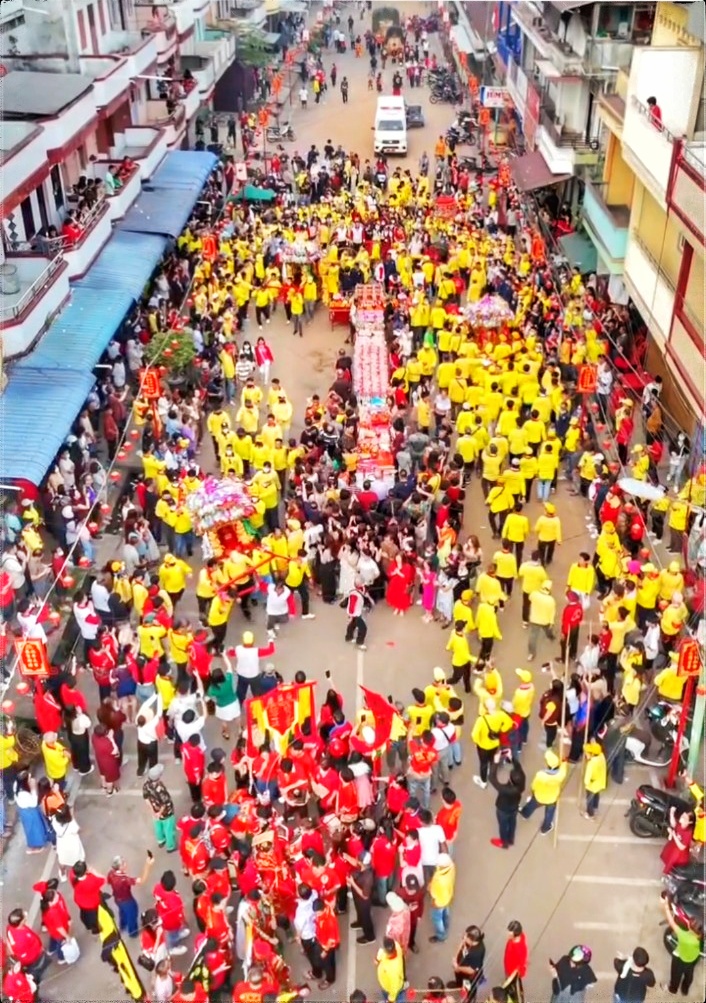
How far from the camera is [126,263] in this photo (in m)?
21.4

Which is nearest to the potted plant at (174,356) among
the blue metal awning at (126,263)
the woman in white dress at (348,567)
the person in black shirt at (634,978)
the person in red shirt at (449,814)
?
the blue metal awning at (126,263)

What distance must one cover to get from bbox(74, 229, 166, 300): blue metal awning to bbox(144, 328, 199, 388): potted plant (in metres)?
1.21

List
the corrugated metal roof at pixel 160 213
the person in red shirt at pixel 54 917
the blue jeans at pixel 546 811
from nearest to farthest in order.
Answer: the person in red shirt at pixel 54 917 < the blue jeans at pixel 546 811 < the corrugated metal roof at pixel 160 213

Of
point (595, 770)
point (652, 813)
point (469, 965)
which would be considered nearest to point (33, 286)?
point (595, 770)

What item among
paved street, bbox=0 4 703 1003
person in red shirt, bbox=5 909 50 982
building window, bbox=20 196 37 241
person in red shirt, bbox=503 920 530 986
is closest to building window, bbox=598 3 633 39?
building window, bbox=20 196 37 241

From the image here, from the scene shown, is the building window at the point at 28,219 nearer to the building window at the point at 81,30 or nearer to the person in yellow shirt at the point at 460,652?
the building window at the point at 81,30

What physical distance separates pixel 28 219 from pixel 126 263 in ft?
7.27

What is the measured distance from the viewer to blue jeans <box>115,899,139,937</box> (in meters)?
9.43

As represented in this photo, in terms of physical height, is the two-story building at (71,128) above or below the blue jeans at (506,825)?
above

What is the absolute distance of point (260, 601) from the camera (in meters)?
14.4

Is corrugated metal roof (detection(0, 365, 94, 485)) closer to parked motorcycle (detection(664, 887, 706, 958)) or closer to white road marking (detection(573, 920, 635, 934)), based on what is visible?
white road marking (detection(573, 920, 635, 934))

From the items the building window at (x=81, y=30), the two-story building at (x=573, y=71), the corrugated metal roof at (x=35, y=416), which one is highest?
the building window at (x=81, y=30)

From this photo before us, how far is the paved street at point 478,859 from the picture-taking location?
951 cm

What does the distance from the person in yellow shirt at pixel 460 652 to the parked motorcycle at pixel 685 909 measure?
3.74 meters
